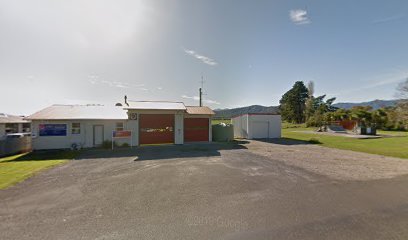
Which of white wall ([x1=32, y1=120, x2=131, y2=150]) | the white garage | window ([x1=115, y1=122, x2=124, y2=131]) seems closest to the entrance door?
white wall ([x1=32, y1=120, x2=131, y2=150])

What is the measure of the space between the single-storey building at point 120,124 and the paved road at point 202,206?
965 centimetres

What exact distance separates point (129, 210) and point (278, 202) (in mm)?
4114

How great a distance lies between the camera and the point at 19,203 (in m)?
5.57

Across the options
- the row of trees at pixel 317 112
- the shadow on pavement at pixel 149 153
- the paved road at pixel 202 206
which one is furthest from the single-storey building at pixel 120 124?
the row of trees at pixel 317 112

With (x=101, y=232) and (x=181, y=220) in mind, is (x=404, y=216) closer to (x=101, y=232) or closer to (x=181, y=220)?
(x=181, y=220)

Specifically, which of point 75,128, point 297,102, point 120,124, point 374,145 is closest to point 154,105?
point 120,124

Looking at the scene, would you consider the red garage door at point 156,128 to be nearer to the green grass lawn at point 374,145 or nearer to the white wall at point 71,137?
the white wall at point 71,137

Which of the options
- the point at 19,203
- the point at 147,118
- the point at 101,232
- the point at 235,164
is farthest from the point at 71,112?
the point at 101,232

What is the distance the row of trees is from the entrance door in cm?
4139

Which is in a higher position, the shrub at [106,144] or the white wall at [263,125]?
the white wall at [263,125]

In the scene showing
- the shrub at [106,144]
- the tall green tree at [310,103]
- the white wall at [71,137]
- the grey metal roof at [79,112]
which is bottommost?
the shrub at [106,144]

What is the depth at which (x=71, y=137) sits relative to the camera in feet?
56.5

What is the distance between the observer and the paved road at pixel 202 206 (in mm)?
4121

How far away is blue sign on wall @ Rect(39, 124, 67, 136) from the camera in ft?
54.4
